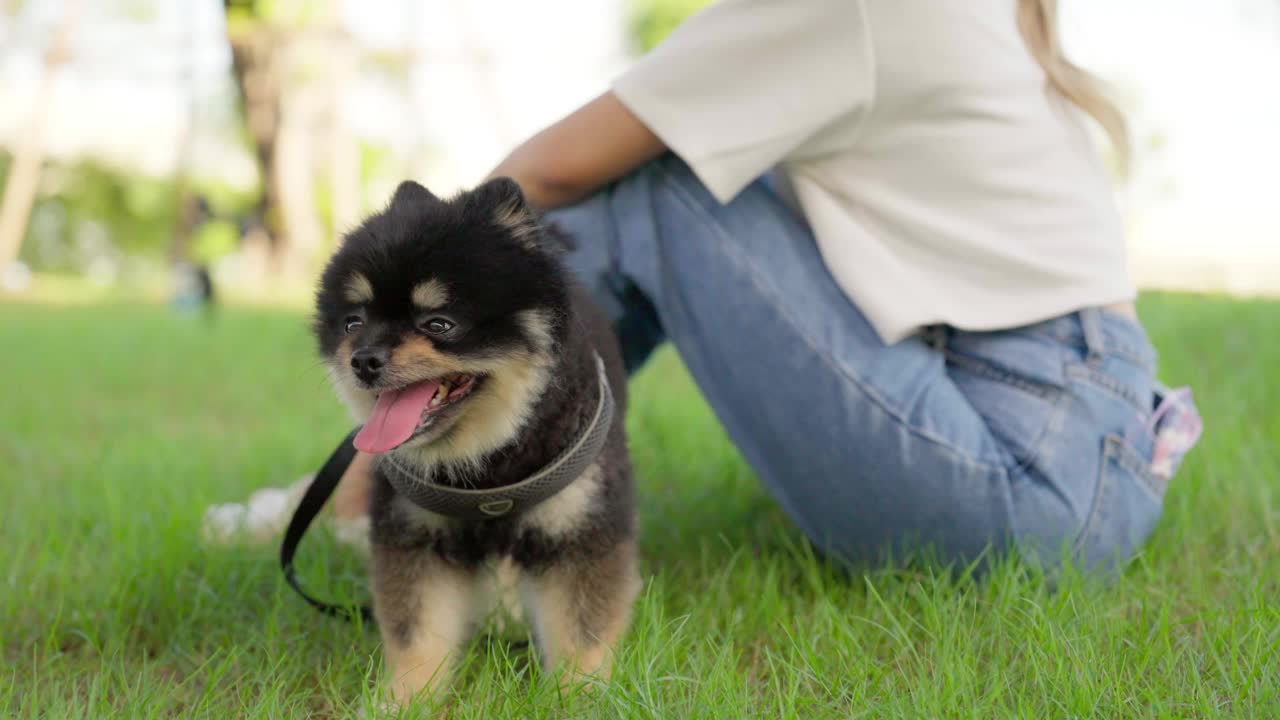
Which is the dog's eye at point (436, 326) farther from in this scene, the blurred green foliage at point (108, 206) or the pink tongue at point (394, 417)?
the blurred green foliage at point (108, 206)

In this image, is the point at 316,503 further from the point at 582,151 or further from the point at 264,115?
the point at 264,115

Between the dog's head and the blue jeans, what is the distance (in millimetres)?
604

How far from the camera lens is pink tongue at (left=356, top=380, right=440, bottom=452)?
1979mm

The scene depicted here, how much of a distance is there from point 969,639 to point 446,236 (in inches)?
54.5

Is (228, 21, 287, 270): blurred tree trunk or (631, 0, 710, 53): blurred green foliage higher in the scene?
(228, 21, 287, 270): blurred tree trunk

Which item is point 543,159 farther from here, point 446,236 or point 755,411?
point 755,411

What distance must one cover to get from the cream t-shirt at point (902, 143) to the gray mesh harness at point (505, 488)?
0.75 metres

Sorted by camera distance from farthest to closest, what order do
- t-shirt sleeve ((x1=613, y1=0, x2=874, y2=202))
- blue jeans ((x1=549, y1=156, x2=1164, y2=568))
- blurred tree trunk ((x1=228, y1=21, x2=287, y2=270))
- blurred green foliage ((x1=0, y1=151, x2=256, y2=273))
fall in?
blurred green foliage ((x1=0, y1=151, x2=256, y2=273))
blurred tree trunk ((x1=228, y1=21, x2=287, y2=270))
blue jeans ((x1=549, y1=156, x2=1164, y2=568))
t-shirt sleeve ((x1=613, y1=0, x2=874, y2=202))

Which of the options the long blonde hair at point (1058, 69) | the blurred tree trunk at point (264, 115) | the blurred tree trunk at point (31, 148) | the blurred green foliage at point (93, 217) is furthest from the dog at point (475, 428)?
the blurred green foliage at point (93, 217)

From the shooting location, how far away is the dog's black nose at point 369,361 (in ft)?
6.31

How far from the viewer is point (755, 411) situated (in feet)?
8.62

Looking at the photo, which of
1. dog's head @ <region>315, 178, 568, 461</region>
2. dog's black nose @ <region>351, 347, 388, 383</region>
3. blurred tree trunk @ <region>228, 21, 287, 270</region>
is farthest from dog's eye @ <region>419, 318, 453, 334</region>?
blurred tree trunk @ <region>228, 21, 287, 270</region>

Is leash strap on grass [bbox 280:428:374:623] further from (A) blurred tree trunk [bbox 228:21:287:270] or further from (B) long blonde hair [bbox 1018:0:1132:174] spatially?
(A) blurred tree trunk [bbox 228:21:287:270]

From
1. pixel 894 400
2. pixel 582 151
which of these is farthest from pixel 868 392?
pixel 582 151
